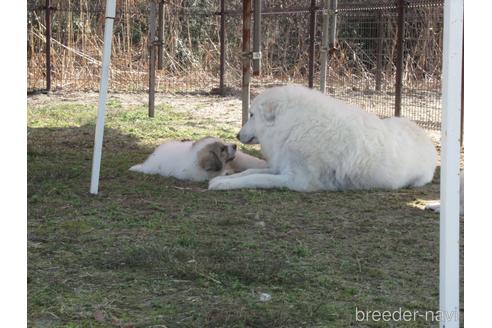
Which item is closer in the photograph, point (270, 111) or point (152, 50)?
point (270, 111)

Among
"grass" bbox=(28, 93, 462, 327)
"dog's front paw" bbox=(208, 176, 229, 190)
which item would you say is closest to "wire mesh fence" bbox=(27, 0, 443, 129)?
"dog's front paw" bbox=(208, 176, 229, 190)

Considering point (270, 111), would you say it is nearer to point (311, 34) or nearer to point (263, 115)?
point (263, 115)

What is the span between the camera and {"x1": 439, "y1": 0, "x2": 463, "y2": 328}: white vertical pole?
3.00 m

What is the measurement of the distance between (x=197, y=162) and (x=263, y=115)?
695mm

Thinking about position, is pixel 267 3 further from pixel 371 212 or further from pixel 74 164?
pixel 371 212

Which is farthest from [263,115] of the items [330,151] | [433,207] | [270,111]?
[433,207]

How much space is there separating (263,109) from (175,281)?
10.5 feet

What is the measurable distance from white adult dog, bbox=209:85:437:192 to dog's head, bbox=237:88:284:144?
15 mm

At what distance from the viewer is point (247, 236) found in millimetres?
5004

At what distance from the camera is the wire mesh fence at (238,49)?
12.5 meters

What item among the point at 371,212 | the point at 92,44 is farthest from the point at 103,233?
the point at 92,44

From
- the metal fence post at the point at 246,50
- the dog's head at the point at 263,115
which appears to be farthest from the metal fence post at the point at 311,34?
the dog's head at the point at 263,115

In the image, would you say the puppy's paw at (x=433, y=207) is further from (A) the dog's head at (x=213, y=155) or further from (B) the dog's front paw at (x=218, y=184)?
(A) the dog's head at (x=213, y=155)

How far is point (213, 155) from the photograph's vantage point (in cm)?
698
